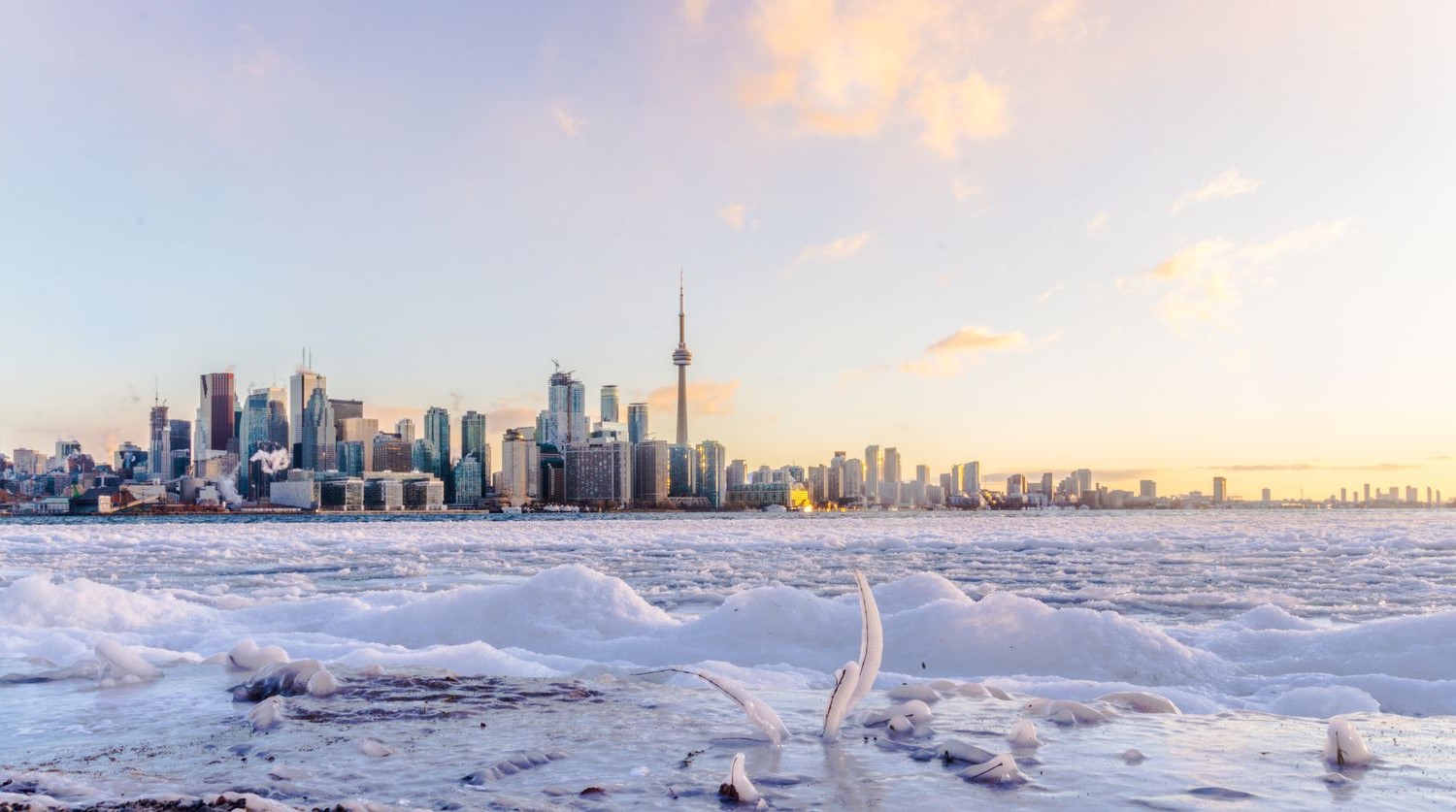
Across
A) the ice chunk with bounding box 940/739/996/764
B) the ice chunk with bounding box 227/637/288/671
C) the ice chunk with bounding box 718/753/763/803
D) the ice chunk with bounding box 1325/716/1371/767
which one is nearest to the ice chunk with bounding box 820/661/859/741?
the ice chunk with bounding box 940/739/996/764

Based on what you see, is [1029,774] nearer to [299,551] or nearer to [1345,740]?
[1345,740]

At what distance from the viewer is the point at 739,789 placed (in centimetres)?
394

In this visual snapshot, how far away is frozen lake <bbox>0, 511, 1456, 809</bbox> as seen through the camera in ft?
14.0

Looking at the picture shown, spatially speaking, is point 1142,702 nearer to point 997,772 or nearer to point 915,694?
point 915,694

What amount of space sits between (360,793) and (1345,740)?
4.81 meters

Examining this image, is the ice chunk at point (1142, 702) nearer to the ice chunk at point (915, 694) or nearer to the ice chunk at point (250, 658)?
the ice chunk at point (915, 694)

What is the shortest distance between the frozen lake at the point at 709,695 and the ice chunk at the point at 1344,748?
0.11 m

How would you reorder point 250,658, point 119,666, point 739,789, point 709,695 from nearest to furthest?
point 739,789, point 709,695, point 119,666, point 250,658

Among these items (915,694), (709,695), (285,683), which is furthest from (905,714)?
(285,683)

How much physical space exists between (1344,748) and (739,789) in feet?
10.6

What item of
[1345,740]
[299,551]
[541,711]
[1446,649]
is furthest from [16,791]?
[299,551]

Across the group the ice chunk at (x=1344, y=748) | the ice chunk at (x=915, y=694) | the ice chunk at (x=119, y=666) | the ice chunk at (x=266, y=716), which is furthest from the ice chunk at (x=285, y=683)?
the ice chunk at (x=1344, y=748)

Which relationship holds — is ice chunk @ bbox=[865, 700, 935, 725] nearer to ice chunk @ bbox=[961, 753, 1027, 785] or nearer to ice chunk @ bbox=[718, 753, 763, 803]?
ice chunk @ bbox=[961, 753, 1027, 785]

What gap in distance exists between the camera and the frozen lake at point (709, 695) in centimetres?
428
